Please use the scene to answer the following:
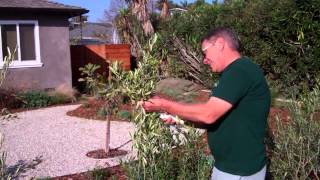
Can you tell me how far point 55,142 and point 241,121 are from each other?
6451mm

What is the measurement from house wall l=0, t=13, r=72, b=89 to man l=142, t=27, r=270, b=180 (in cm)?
1265

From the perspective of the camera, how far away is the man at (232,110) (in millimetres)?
2969

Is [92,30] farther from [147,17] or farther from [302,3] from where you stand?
[302,3]

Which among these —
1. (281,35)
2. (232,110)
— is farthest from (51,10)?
(232,110)

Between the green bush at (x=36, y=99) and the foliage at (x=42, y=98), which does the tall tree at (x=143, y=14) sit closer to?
the foliage at (x=42, y=98)

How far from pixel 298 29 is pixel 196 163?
21.2 feet

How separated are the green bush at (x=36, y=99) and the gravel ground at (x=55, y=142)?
1.14 meters

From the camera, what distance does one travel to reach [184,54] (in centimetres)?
1514

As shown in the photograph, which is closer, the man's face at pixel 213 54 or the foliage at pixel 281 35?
the man's face at pixel 213 54

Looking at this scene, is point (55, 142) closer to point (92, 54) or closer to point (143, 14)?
point (92, 54)

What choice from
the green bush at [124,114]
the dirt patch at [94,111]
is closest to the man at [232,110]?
the green bush at [124,114]

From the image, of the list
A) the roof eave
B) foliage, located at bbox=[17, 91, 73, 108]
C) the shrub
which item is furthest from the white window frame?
the shrub

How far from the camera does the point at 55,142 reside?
9.03 meters

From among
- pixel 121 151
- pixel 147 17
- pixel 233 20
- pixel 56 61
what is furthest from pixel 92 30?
pixel 121 151
